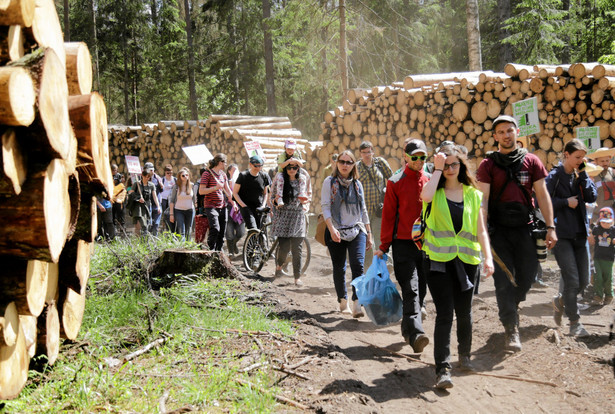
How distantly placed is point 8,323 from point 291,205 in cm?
586

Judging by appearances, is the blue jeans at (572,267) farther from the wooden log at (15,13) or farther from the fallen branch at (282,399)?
the wooden log at (15,13)

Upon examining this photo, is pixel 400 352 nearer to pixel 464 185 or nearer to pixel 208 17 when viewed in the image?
pixel 464 185

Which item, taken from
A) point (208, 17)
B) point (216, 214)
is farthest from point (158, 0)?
point (216, 214)

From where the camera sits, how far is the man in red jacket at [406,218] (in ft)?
18.5

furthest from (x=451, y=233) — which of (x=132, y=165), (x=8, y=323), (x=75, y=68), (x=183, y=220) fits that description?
(x=132, y=165)

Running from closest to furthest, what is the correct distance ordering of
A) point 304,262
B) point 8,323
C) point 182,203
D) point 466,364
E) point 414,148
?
point 8,323 → point 466,364 → point 414,148 → point 304,262 → point 182,203

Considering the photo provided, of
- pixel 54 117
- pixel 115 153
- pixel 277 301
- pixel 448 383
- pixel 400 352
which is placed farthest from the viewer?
pixel 115 153

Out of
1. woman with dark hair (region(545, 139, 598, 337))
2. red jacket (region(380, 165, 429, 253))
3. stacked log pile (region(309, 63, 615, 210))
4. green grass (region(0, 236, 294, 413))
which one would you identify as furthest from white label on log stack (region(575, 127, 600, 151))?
green grass (region(0, 236, 294, 413))

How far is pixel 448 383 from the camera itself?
4562 millimetres

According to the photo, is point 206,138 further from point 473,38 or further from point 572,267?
point 572,267

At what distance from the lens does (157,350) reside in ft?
15.5

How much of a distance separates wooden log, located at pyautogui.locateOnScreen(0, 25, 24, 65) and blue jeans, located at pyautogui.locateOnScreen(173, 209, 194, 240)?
9581 mm

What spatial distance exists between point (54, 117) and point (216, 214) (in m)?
7.36

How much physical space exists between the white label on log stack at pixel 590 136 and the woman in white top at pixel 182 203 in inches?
299
